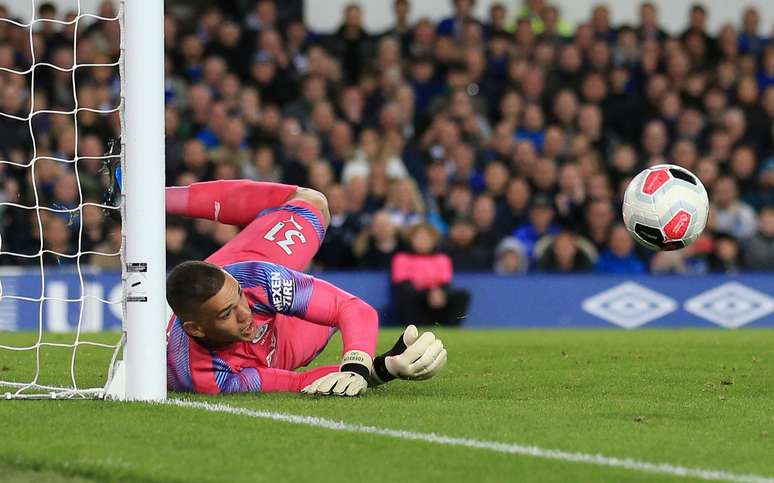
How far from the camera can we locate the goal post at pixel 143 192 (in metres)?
6.00

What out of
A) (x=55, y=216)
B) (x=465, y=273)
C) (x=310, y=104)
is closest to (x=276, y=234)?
(x=55, y=216)

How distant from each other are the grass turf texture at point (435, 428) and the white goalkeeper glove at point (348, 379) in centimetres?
6

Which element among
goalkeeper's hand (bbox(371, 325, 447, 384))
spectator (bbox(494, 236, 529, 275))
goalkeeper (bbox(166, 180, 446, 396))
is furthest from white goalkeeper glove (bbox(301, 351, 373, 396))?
→ spectator (bbox(494, 236, 529, 275))

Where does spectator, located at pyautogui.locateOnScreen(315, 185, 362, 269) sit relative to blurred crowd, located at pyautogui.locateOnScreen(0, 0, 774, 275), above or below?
below

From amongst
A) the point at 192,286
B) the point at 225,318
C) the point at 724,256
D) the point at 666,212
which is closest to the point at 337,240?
the point at 724,256

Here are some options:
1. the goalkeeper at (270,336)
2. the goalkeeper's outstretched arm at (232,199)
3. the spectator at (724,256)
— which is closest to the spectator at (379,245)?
the spectator at (724,256)

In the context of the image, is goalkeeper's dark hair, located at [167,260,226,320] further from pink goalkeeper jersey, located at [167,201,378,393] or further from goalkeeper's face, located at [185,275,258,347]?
pink goalkeeper jersey, located at [167,201,378,393]

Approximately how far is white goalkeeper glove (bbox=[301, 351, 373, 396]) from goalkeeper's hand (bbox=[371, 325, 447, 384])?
113mm

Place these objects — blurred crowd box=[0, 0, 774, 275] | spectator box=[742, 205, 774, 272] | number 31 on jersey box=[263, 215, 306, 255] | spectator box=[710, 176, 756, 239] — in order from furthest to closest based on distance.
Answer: spectator box=[710, 176, 756, 239] < spectator box=[742, 205, 774, 272] < blurred crowd box=[0, 0, 774, 275] < number 31 on jersey box=[263, 215, 306, 255]

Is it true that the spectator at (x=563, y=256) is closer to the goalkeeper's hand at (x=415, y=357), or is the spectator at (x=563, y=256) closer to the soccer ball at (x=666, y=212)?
the soccer ball at (x=666, y=212)

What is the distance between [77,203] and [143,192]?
21.6ft

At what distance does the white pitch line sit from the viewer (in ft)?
14.4

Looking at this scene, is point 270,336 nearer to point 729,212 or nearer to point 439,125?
point 439,125

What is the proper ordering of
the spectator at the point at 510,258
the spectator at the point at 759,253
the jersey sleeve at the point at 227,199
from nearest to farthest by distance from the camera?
the jersey sleeve at the point at 227,199, the spectator at the point at 510,258, the spectator at the point at 759,253
